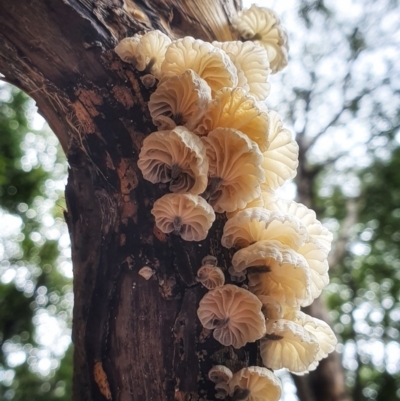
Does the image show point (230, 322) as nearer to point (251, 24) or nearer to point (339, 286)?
point (251, 24)

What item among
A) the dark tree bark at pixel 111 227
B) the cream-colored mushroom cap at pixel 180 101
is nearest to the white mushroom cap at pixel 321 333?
the dark tree bark at pixel 111 227

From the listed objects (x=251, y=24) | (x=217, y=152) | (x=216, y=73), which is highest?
(x=251, y=24)

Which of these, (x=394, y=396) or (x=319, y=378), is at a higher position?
(x=319, y=378)

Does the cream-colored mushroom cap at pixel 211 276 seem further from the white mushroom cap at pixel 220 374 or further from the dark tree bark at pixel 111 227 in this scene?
the white mushroom cap at pixel 220 374

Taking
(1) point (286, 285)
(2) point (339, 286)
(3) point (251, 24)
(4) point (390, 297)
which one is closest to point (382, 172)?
(4) point (390, 297)

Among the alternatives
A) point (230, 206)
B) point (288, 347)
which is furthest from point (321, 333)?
point (230, 206)

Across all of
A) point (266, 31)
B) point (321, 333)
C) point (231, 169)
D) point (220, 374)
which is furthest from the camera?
point (266, 31)

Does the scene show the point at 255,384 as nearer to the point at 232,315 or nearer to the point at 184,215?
the point at 232,315
